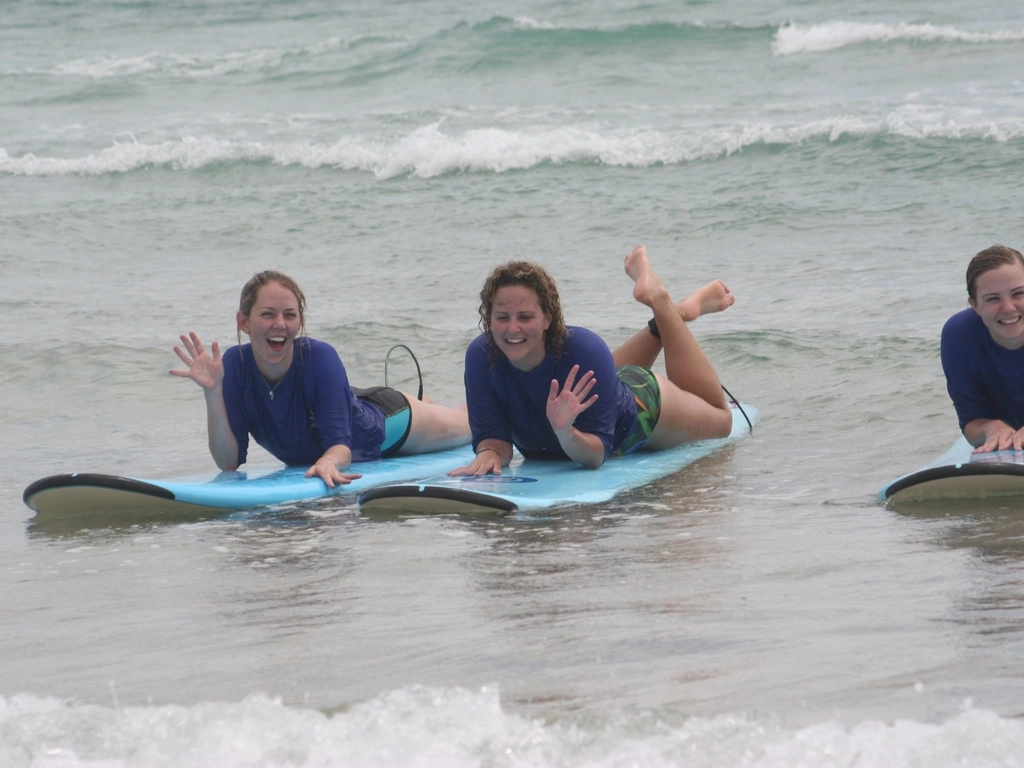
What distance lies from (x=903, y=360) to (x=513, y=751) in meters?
6.80

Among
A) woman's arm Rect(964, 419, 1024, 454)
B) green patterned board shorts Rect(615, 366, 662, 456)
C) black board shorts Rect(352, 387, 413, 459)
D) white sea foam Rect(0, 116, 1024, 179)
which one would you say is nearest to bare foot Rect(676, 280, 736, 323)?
green patterned board shorts Rect(615, 366, 662, 456)

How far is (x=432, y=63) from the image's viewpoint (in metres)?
25.3

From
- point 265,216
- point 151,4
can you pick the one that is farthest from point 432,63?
point 151,4

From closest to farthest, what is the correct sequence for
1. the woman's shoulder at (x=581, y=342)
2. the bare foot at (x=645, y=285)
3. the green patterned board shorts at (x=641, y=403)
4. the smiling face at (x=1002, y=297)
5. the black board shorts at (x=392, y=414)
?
1. the smiling face at (x=1002, y=297)
2. the woman's shoulder at (x=581, y=342)
3. the green patterned board shorts at (x=641, y=403)
4. the bare foot at (x=645, y=285)
5. the black board shorts at (x=392, y=414)

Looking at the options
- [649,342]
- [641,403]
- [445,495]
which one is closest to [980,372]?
[641,403]

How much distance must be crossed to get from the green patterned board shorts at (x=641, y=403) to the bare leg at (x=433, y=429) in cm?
106

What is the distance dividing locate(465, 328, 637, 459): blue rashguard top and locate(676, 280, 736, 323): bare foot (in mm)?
932

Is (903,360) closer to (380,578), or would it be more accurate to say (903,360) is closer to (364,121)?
(380,578)

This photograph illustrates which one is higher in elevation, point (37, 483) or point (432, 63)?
point (432, 63)

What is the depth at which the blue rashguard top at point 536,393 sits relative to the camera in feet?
21.2

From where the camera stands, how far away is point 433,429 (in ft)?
25.2

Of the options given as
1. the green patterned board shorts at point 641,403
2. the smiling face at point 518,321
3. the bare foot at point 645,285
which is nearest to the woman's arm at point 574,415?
the smiling face at point 518,321

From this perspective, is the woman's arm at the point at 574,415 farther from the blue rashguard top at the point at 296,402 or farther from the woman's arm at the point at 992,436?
Answer: the woman's arm at the point at 992,436

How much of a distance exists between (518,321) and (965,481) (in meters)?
2.11
